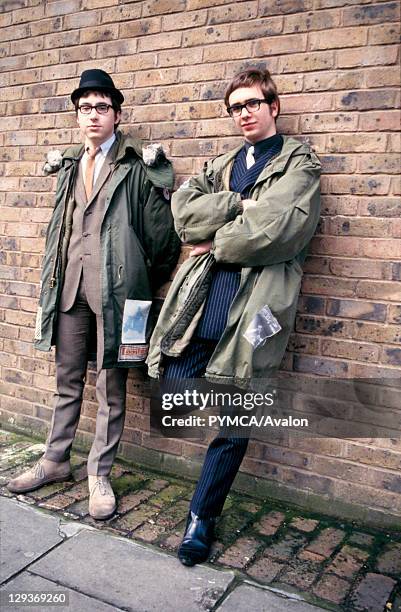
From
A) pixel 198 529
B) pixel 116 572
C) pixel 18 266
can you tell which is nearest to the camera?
pixel 116 572

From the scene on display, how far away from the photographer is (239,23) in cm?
297

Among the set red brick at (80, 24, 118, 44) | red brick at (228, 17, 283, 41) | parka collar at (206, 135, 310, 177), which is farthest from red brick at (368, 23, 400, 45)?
red brick at (80, 24, 118, 44)

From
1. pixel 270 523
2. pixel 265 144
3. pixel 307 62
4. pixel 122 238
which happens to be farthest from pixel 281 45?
pixel 270 523

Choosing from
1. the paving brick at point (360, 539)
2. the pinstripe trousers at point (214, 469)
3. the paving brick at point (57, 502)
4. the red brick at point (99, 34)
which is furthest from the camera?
the red brick at point (99, 34)

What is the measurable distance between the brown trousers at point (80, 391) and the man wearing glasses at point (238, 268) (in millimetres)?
485

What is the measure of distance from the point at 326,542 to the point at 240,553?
0.42 metres

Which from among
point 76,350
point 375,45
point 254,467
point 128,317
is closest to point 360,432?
point 254,467

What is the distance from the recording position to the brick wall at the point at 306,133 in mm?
2674

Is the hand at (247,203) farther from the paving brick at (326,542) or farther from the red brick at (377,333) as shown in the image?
the paving brick at (326,542)

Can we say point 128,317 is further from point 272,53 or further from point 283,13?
point 283,13

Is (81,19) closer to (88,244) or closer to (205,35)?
(205,35)

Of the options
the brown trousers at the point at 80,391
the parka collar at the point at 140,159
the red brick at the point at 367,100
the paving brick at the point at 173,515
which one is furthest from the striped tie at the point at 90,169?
the paving brick at the point at 173,515

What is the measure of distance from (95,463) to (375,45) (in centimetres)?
245

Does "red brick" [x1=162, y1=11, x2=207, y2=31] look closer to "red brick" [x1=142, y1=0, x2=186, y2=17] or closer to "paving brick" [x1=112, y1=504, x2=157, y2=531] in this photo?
"red brick" [x1=142, y1=0, x2=186, y2=17]
